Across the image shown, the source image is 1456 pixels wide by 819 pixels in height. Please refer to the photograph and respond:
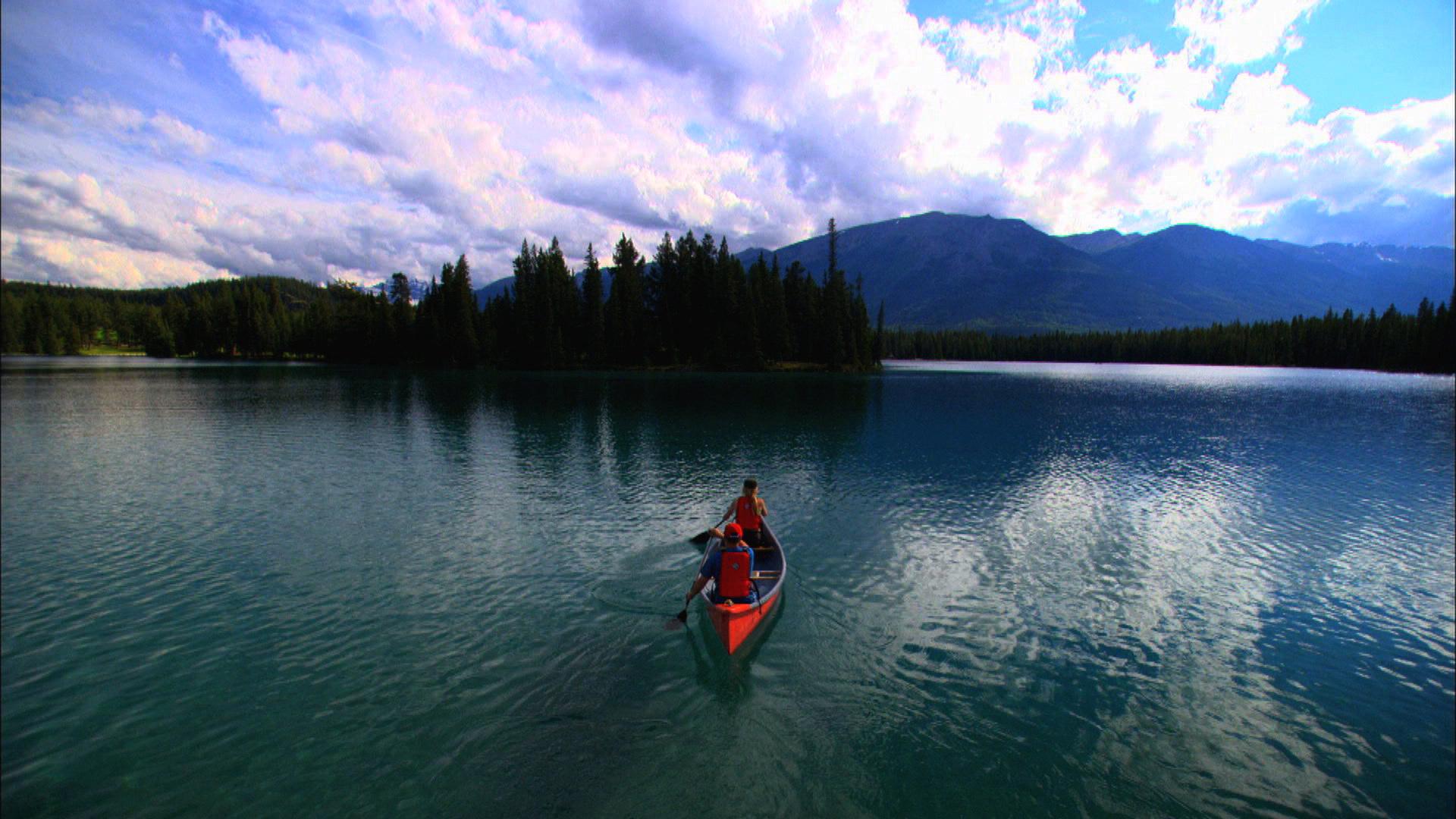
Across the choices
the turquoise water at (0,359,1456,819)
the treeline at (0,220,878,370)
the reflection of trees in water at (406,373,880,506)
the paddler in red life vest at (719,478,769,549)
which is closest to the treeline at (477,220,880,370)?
the treeline at (0,220,878,370)

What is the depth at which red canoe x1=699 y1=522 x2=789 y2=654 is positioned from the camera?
A: 50.6 ft

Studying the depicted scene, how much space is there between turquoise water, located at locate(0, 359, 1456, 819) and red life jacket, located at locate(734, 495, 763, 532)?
8.84 ft

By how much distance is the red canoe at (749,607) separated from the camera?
15414mm

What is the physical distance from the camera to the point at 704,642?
16453 mm

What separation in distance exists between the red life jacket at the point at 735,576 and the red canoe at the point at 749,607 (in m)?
0.39

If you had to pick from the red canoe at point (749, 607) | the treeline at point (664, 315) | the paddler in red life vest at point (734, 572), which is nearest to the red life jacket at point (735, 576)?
the paddler in red life vest at point (734, 572)

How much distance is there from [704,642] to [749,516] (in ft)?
19.1

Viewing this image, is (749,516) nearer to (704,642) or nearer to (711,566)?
(711,566)

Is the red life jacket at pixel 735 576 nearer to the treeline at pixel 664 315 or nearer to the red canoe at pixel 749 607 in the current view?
the red canoe at pixel 749 607

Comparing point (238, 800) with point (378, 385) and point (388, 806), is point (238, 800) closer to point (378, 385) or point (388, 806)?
point (388, 806)

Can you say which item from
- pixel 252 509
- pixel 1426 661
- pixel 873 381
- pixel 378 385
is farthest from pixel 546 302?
pixel 1426 661

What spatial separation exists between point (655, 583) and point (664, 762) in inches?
348

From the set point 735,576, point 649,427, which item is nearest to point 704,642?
point 735,576

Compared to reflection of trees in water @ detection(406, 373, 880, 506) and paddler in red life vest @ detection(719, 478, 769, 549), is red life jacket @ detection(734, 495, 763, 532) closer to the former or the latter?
paddler in red life vest @ detection(719, 478, 769, 549)
